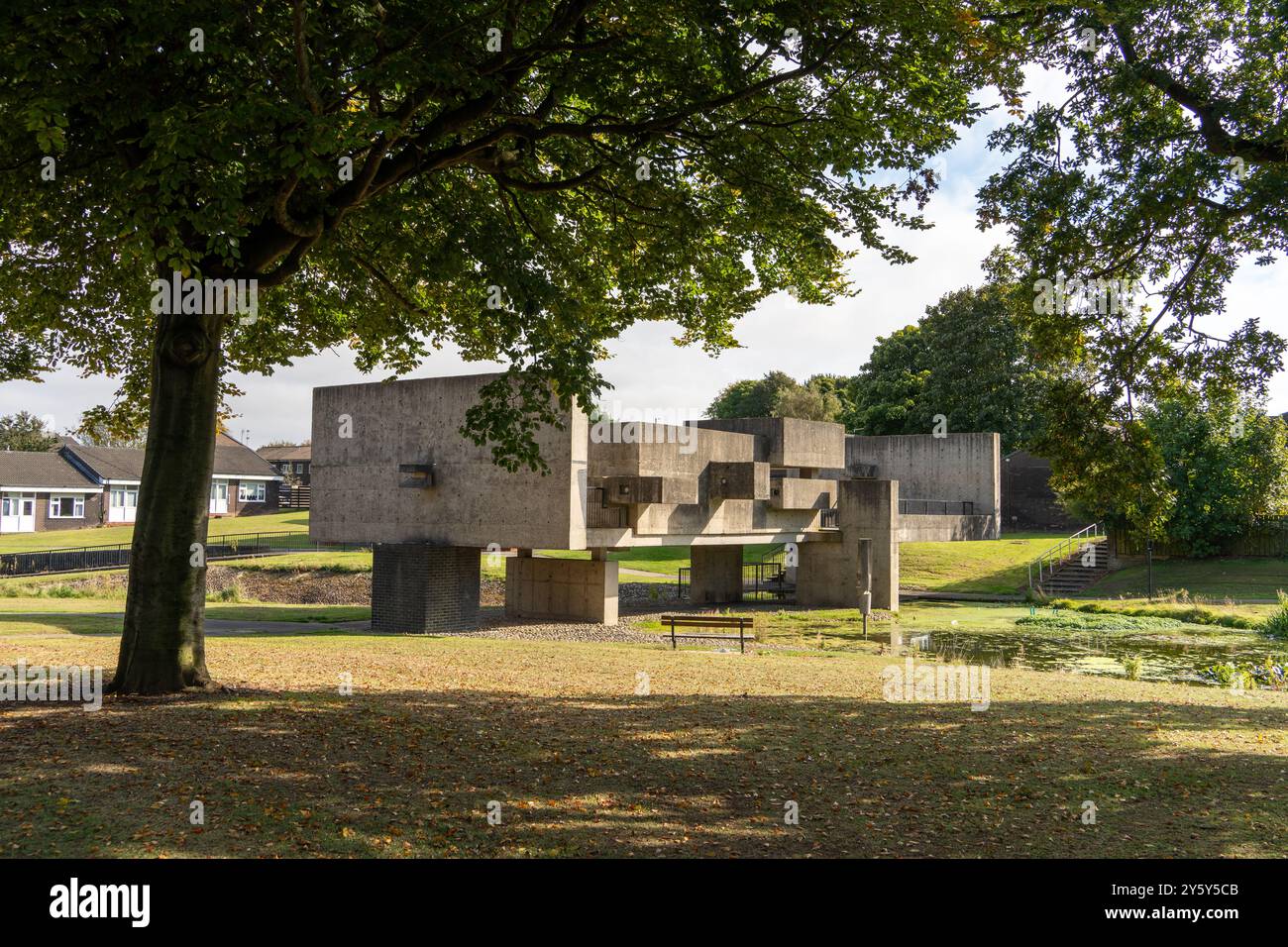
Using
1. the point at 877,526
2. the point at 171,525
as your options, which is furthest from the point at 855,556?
the point at 171,525

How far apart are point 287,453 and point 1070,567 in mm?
70130

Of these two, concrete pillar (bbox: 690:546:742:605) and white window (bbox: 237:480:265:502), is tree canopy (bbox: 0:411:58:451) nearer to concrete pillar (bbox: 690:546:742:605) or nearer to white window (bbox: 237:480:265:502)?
white window (bbox: 237:480:265:502)

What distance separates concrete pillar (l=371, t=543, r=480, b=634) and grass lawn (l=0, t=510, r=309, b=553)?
3204cm

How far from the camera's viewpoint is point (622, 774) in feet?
27.9

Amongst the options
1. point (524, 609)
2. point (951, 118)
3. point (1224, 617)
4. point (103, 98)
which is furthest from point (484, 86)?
point (1224, 617)

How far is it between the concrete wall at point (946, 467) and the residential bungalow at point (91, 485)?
4644cm

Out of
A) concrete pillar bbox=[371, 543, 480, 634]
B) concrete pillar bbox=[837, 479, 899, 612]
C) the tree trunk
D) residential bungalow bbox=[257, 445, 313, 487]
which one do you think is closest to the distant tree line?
concrete pillar bbox=[837, 479, 899, 612]

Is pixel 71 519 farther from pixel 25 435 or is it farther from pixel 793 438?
pixel 793 438

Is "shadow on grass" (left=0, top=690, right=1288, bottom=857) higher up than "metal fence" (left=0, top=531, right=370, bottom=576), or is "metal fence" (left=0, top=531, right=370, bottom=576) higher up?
"metal fence" (left=0, top=531, right=370, bottom=576)

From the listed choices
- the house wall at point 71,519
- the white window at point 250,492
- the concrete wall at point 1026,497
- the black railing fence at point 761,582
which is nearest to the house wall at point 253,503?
the white window at point 250,492

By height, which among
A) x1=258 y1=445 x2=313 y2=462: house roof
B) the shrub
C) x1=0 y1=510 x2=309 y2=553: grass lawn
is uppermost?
→ x1=258 y1=445 x2=313 y2=462: house roof

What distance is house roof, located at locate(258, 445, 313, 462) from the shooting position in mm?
86200

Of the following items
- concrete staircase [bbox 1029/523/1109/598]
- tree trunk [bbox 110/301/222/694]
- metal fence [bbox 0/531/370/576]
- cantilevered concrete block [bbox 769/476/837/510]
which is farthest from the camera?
metal fence [bbox 0/531/370/576]
